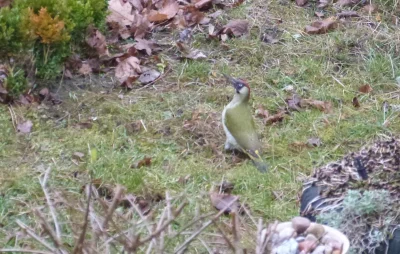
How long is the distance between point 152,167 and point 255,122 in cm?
101

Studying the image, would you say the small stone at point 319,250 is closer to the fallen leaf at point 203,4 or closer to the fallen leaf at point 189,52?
the fallen leaf at point 189,52

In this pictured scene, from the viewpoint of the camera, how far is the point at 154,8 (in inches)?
296

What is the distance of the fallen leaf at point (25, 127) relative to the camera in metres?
5.44

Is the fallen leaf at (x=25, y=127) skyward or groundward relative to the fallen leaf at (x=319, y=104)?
skyward

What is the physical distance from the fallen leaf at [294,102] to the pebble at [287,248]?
9.93 ft

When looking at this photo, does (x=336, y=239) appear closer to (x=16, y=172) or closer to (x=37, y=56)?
(x=16, y=172)

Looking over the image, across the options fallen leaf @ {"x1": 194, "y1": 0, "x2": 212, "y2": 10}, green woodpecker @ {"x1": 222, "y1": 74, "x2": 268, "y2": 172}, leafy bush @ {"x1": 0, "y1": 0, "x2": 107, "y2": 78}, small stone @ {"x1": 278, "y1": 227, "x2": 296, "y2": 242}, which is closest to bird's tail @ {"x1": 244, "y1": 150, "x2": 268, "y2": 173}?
green woodpecker @ {"x1": 222, "y1": 74, "x2": 268, "y2": 172}

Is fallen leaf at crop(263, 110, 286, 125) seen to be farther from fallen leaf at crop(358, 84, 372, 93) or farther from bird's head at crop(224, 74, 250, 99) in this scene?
fallen leaf at crop(358, 84, 372, 93)

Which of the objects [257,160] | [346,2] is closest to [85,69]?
[257,160]

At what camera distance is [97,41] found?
640cm

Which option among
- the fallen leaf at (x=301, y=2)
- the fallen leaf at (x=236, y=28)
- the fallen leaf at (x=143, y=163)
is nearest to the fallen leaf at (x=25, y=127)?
the fallen leaf at (x=143, y=163)

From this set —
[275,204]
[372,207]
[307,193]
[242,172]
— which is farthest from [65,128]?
[372,207]

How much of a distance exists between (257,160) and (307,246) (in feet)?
7.15

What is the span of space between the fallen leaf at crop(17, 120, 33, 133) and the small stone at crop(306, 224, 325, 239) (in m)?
2.84
